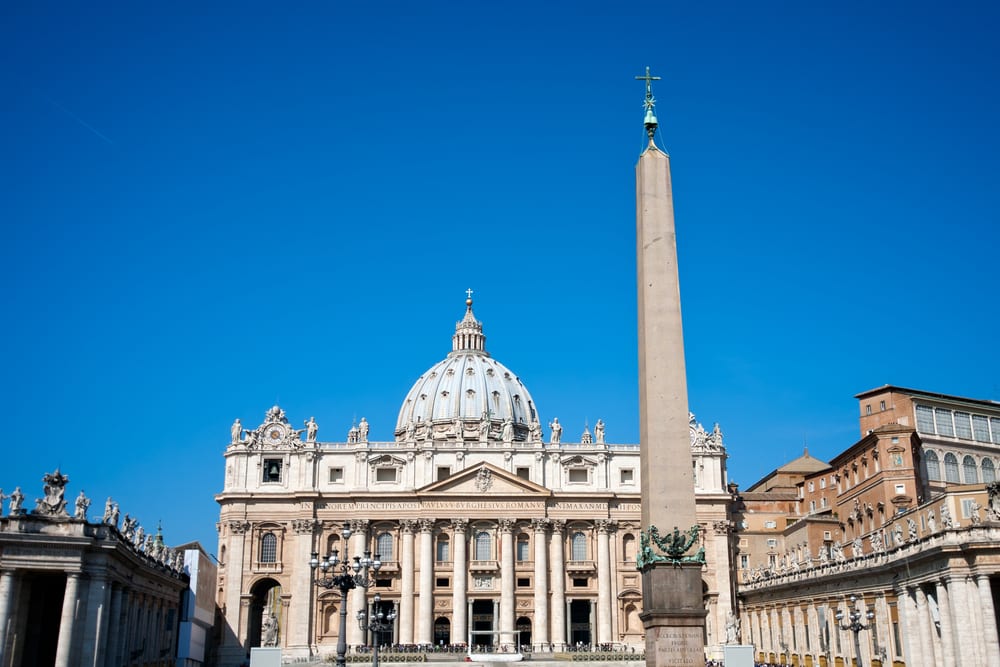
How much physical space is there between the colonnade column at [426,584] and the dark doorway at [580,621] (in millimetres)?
10385

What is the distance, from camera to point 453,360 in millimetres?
119812

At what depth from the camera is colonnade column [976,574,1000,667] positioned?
1403 inches

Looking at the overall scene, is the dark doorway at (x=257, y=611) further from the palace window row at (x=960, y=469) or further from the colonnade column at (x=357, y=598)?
the palace window row at (x=960, y=469)

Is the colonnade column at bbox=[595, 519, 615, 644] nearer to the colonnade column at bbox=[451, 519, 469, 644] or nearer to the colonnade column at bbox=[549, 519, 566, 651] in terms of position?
the colonnade column at bbox=[549, 519, 566, 651]

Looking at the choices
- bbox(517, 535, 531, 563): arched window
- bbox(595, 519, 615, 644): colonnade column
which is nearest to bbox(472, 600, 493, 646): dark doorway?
bbox(517, 535, 531, 563): arched window

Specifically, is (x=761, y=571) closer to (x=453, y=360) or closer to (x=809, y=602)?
(x=809, y=602)

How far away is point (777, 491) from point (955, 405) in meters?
21.6

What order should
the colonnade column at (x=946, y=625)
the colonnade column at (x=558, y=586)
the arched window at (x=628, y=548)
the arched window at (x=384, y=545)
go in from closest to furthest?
the colonnade column at (x=946, y=625), the colonnade column at (x=558, y=586), the arched window at (x=384, y=545), the arched window at (x=628, y=548)

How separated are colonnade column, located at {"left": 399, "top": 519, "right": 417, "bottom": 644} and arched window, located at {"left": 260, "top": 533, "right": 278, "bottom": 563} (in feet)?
31.1

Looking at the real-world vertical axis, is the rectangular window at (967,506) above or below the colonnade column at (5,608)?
above

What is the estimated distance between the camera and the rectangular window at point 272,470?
80.8 meters

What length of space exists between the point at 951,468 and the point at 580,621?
96.0 feet

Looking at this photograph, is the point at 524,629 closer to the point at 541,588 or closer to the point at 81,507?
the point at 541,588

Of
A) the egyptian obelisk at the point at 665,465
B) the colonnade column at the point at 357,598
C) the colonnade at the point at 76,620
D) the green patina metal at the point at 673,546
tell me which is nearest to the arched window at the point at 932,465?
the colonnade column at the point at 357,598
